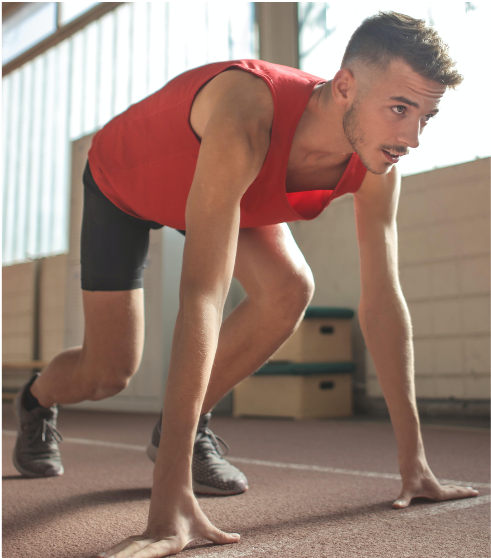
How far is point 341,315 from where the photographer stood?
12.3 feet

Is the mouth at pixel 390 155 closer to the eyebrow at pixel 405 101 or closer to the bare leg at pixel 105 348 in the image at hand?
the eyebrow at pixel 405 101

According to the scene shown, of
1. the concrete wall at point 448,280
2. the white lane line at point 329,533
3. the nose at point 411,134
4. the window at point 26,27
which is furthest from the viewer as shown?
the window at point 26,27

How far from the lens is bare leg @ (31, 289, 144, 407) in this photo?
1.49m

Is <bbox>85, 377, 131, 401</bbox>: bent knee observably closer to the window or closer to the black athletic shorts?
the black athletic shorts

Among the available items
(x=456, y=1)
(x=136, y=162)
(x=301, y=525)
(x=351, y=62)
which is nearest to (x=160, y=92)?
(x=136, y=162)

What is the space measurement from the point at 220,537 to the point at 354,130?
71 centimetres

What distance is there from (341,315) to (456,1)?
2074mm

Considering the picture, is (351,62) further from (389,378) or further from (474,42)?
(474,42)

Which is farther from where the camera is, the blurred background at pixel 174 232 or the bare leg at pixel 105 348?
the blurred background at pixel 174 232

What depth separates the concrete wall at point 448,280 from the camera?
11.1 feet

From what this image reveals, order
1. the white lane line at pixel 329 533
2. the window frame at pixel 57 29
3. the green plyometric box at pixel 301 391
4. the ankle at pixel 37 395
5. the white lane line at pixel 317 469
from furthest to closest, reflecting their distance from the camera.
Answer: the window frame at pixel 57 29 → the green plyometric box at pixel 301 391 → the ankle at pixel 37 395 → the white lane line at pixel 317 469 → the white lane line at pixel 329 533

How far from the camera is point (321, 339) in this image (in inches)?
146

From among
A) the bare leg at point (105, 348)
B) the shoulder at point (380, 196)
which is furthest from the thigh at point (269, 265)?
the bare leg at point (105, 348)

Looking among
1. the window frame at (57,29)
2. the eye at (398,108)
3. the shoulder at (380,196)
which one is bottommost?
the shoulder at (380,196)
